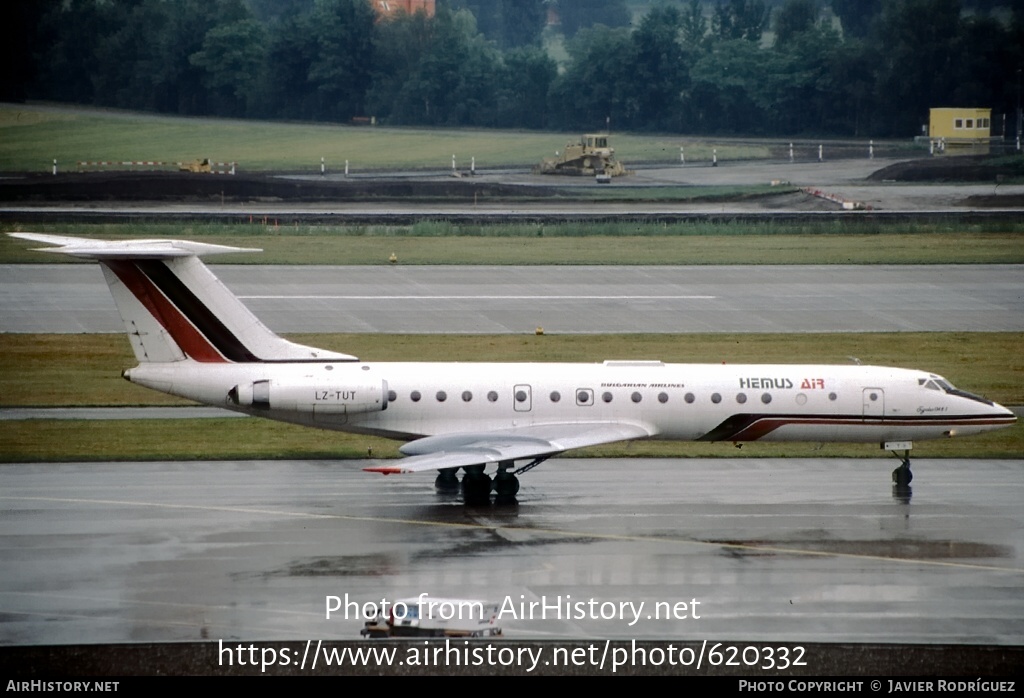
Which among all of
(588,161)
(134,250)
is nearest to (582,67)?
(588,161)

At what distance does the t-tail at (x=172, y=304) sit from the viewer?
29250 mm

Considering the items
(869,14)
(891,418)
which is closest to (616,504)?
(891,418)

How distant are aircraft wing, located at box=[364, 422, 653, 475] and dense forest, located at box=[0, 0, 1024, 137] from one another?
79.3 m

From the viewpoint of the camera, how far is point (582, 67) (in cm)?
12794

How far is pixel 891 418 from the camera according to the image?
30828 millimetres

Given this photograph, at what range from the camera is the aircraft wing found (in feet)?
90.7

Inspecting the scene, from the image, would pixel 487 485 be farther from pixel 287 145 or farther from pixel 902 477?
pixel 287 145

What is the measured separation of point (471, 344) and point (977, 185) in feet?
185

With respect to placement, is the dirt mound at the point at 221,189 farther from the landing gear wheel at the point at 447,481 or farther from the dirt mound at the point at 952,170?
the landing gear wheel at the point at 447,481

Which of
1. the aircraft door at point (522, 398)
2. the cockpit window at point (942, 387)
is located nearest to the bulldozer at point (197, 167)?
the aircraft door at point (522, 398)

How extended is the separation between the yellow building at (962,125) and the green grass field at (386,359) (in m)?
65.4

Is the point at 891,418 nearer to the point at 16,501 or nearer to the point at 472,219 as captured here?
the point at 16,501

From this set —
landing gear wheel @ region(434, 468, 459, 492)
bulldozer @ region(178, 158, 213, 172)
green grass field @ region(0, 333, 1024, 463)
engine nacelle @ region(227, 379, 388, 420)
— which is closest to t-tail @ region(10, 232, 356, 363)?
engine nacelle @ region(227, 379, 388, 420)

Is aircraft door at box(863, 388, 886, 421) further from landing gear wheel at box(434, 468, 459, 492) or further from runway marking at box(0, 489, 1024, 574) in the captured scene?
landing gear wheel at box(434, 468, 459, 492)
